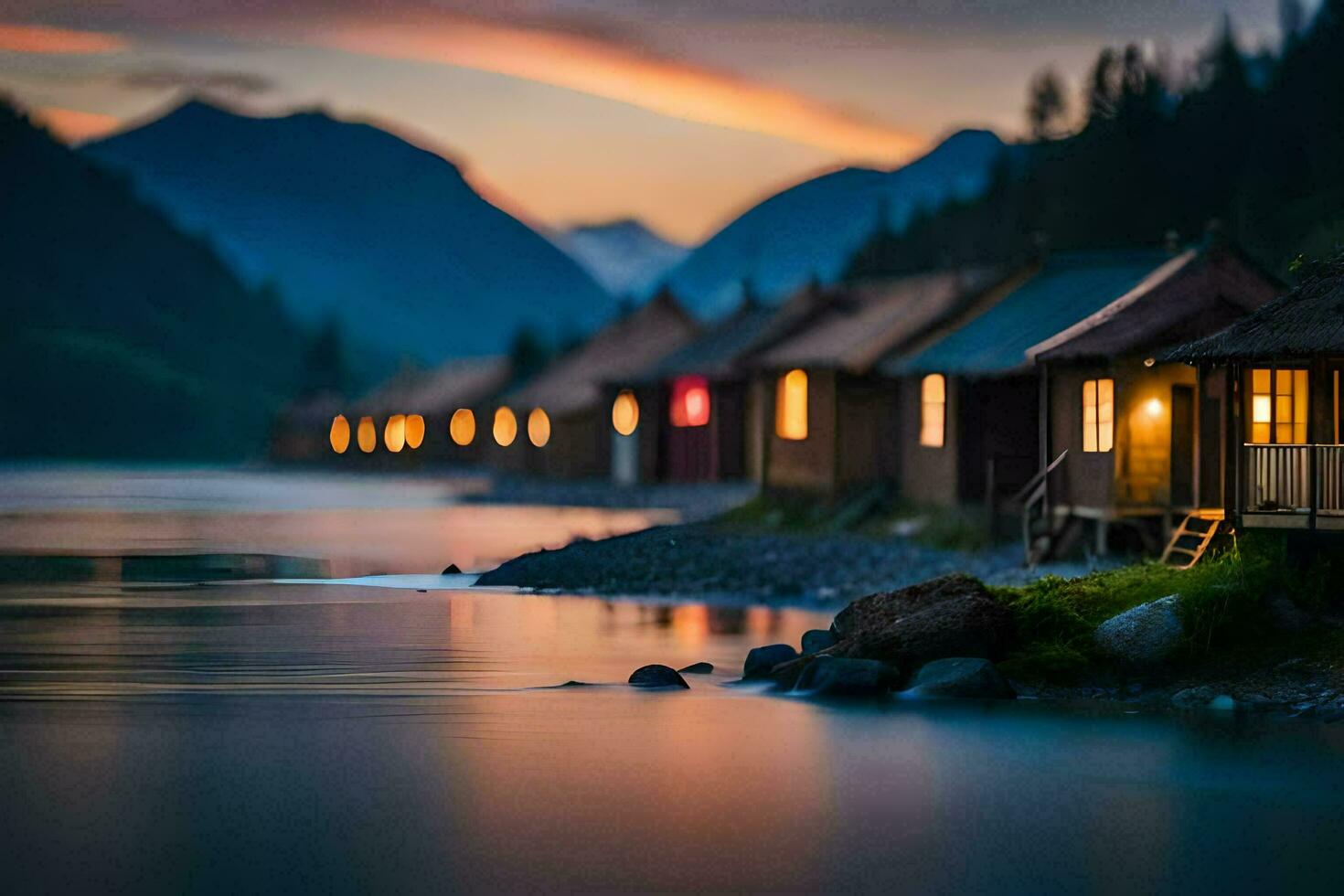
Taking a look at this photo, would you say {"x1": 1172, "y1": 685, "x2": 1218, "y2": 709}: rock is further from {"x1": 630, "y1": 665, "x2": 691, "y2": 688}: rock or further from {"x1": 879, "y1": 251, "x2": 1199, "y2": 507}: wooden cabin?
{"x1": 879, "y1": 251, "x2": 1199, "y2": 507}: wooden cabin

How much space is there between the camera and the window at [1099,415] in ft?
104

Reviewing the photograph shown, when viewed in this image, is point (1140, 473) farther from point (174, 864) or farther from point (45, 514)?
point (45, 514)

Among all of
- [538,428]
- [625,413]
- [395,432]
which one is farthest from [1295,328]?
[395,432]

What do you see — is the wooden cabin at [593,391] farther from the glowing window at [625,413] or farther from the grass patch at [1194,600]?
the grass patch at [1194,600]

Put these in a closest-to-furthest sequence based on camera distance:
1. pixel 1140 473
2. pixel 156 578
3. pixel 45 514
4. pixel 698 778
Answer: pixel 698 778 < pixel 1140 473 < pixel 156 578 < pixel 45 514

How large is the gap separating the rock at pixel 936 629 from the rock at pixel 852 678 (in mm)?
374

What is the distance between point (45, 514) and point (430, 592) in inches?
1241

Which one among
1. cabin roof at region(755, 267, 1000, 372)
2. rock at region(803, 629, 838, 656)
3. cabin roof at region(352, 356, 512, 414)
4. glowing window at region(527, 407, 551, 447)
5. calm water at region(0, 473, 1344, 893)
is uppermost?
cabin roof at region(352, 356, 512, 414)

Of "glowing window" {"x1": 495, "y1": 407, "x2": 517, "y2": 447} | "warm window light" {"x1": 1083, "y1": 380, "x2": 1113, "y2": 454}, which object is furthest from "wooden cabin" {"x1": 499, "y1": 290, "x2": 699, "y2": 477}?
"warm window light" {"x1": 1083, "y1": 380, "x2": 1113, "y2": 454}

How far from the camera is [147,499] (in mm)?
74062

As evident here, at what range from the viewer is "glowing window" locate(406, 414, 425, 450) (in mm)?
97000

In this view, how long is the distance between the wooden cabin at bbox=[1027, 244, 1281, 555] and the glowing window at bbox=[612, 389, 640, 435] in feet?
112

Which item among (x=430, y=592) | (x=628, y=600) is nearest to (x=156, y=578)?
(x=430, y=592)

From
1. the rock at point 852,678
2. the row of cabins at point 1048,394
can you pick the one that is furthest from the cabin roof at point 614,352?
the rock at point 852,678
